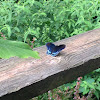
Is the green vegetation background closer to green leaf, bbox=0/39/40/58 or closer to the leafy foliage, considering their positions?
the leafy foliage

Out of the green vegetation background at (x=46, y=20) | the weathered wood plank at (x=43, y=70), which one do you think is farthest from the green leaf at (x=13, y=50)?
the green vegetation background at (x=46, y=20)

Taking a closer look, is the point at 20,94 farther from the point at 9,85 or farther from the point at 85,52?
the point at 85,52

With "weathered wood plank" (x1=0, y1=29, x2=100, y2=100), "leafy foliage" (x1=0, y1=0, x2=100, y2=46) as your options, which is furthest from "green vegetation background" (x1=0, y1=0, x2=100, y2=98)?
"weathered wood plank" (x1=0, y1=29, x2=100, y2=100)

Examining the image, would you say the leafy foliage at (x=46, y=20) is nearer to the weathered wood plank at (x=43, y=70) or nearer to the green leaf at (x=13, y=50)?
the weathered wood plank at (x=43, y=70)

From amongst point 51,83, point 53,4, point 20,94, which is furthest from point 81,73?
point 53,4

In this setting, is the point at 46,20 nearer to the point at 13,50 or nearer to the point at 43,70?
the point at 43,70
